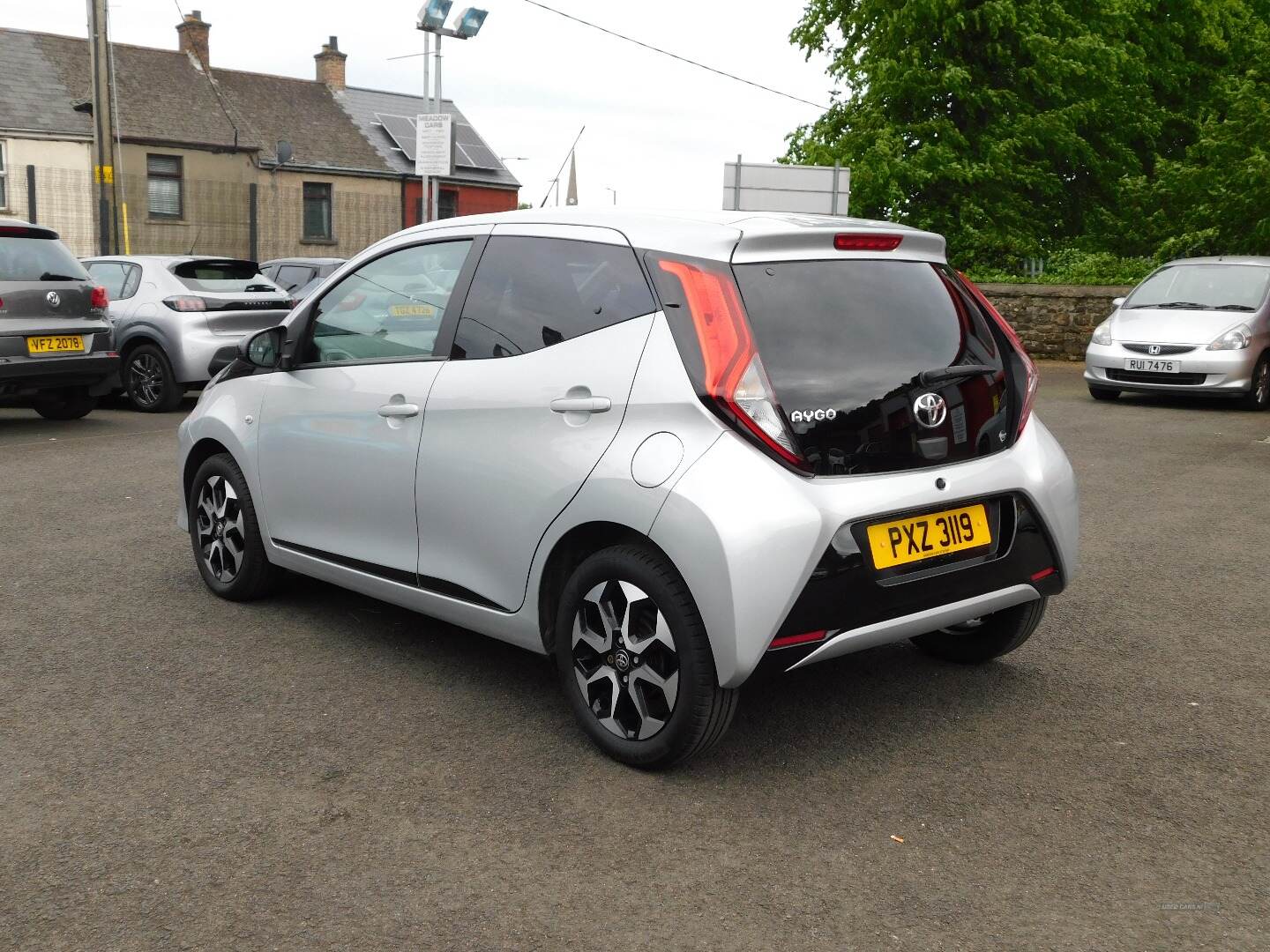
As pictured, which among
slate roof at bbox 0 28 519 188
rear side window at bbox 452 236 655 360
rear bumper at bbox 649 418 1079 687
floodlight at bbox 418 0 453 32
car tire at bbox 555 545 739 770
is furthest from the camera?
slate roof at bbox 0 28 519 188

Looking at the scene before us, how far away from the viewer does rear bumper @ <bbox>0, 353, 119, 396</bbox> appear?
1104 cm

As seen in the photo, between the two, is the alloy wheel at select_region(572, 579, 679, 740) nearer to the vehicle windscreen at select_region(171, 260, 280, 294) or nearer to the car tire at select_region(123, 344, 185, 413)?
the car tire at select_region(123, 344, 185, 413)

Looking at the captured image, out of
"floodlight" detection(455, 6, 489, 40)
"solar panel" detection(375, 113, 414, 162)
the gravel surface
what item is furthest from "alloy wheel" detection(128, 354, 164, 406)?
"solar panel" detection(375, 113, 414, 162)

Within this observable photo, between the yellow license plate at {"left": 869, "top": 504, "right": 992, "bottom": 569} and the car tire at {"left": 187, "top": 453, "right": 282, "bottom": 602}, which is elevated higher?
the yellow license plate at {"left": 869, "top": 504, "right": 992, "bottom": 569}

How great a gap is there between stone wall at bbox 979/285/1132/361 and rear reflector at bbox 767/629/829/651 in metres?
18.4

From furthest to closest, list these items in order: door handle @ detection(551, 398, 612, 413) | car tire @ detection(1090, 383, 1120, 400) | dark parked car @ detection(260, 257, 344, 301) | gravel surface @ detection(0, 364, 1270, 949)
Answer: dark parked car @ detection(260, 257, 344, 301)
car tire @ detection(1090, 383, 1120, 400)
door handle @ detection(551, 398, 612, 413)
gravel surface @ detection(0, 364, 1270, 949)

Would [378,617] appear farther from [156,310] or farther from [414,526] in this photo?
[156,310]

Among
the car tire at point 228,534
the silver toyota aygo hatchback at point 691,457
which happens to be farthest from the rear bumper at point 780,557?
the car tire at point 228,534

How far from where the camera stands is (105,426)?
12312 millimetres

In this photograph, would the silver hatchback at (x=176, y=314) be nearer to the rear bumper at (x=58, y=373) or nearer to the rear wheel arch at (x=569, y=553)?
the rear bumper at (x=58, y=373)

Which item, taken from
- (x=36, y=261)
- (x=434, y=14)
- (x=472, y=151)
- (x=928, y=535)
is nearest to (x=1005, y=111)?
(x=434, y=14)

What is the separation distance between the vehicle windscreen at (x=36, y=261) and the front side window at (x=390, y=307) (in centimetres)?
704

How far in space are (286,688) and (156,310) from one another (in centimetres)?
977

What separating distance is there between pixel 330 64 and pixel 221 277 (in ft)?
105
